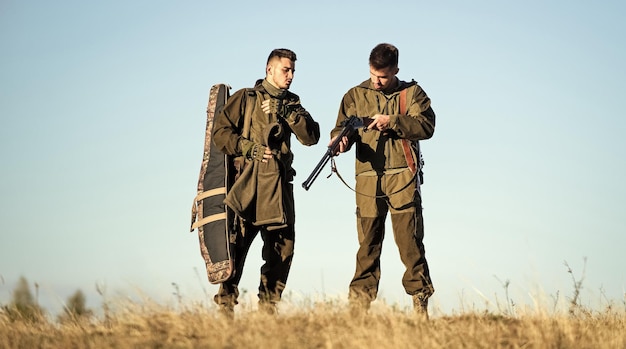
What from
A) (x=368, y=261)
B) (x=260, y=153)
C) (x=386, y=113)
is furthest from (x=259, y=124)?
(x=368, y=261)

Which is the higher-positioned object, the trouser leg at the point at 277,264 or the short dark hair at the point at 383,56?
the short dark hair at the point at 383,56

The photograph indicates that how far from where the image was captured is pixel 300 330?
8.15 m

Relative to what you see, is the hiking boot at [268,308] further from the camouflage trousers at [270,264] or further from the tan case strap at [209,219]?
the tan case strap at [209,219]

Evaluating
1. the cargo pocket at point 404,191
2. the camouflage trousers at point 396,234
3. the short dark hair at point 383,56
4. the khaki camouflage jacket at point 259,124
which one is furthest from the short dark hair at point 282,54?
the cargo pocket at point 404,191

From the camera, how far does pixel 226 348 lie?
7633mm

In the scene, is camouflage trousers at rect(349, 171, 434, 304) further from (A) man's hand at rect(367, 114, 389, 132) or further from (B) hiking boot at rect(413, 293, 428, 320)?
(A) man's hand at rect(367, 114, 389, 132)

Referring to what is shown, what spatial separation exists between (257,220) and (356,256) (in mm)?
1191

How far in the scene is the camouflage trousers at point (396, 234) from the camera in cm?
964

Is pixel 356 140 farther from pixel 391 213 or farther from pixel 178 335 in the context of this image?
pixel 178 335

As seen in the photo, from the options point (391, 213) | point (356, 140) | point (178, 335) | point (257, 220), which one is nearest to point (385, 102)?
point (356, 140)

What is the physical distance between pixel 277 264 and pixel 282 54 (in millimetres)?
2150

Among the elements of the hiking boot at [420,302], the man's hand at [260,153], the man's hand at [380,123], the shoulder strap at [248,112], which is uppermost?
the shoulder strap at [248,112]

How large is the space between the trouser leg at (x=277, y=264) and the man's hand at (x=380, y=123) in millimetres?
1339

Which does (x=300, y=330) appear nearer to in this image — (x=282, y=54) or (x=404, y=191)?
(x=404, y=191)
